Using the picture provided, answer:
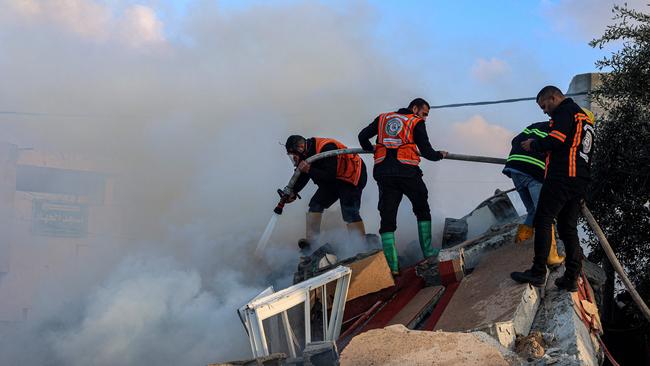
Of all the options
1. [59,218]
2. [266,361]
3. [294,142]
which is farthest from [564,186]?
[59,218]

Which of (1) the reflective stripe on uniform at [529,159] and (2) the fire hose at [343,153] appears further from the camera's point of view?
(2) the fire hose at [343,153]

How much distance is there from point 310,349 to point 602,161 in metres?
3.78

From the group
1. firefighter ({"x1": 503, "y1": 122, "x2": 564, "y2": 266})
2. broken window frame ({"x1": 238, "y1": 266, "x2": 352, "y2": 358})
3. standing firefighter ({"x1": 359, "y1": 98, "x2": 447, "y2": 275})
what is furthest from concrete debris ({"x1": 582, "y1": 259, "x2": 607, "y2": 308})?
broken window frame ({"x1": 238, "y1": 266, "x2": 352, "y2": 358})

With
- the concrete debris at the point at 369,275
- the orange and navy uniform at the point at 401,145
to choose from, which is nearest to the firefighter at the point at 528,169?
the orange and navy uniform at the point at 401,145

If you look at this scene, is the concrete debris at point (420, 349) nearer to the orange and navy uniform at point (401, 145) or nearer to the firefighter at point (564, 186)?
the firefighter at point (564, 186)

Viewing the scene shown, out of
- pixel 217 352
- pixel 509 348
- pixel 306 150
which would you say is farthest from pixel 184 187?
pixel 509 348

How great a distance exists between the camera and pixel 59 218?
40.4 feet

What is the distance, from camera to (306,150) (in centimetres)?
671

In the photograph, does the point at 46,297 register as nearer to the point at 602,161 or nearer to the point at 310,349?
the point at 310,349

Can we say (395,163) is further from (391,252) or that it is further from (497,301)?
(497,301)

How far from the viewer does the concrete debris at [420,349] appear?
3352 mm

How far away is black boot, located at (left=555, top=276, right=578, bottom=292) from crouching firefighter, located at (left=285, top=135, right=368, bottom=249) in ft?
8.45

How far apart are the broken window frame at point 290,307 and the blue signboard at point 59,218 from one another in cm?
750

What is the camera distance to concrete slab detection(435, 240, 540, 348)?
154 inches
